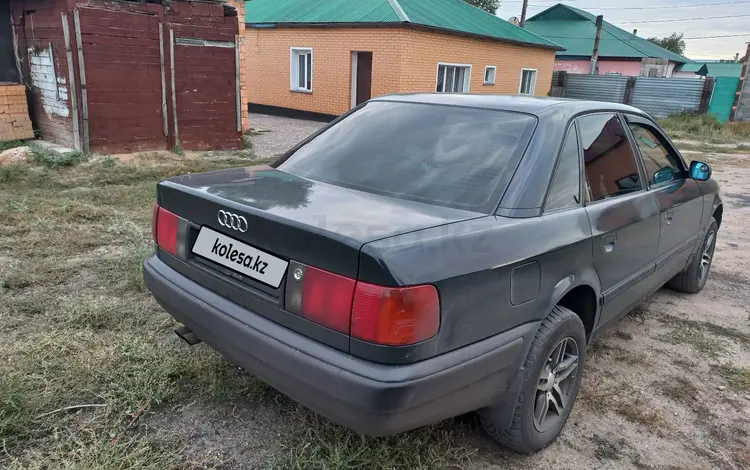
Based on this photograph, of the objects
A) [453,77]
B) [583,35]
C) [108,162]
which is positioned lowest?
[108,162]

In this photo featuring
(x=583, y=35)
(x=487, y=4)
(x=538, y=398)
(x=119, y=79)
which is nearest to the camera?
(x=538, y=398)

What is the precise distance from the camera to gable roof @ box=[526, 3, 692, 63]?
108ft

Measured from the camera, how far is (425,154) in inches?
103

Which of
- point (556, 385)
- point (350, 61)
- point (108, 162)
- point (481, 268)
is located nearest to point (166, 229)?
point (481, 268)

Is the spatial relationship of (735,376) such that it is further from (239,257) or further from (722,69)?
(722,69)

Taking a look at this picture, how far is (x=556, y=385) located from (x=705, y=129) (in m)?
19.4

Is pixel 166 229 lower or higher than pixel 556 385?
higher

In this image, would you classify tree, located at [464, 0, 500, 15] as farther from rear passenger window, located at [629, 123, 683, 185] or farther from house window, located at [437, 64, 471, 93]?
rear passenger window, located at [629, 123, 683, 185]

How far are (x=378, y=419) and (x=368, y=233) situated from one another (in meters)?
0.62

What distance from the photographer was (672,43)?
6388 centimetres

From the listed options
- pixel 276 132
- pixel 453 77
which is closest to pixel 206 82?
pixel 276 132

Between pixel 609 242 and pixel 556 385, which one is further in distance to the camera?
pixel 609 242

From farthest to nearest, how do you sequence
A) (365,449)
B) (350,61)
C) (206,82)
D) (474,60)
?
1. (474,60)
2. (350,61)
3. (206,82)
4. (365,449)

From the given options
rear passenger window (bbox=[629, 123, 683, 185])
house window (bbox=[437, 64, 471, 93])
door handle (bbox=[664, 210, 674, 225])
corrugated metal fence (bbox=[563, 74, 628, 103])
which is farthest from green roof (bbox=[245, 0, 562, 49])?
door handle (bbox=[664, 210, 674, 225])
